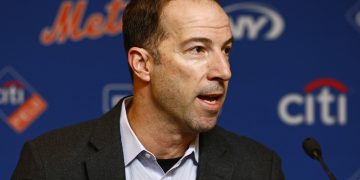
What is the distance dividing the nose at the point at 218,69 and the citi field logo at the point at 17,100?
109 cm

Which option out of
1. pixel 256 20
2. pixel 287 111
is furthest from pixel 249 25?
pixel 287 111

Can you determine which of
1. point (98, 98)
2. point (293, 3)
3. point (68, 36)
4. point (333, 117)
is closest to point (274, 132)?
point (333, 117)

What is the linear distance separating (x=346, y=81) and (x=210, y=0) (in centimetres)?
89

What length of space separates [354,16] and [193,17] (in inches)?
37.4

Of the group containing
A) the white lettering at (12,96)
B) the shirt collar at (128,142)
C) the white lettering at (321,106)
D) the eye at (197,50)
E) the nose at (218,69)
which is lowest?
the white lettering at (321,106)

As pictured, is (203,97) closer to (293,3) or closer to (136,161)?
(136,161)

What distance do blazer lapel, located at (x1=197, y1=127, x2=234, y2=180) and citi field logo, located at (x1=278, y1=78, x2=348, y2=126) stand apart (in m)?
0.64

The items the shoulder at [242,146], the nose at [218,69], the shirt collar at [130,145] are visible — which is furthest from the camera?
the shoulder at [242,146]

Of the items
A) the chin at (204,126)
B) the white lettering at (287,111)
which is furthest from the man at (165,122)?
the white lettering at (287,111)

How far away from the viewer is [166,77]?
1686 millimetres

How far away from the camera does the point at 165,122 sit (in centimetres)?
174

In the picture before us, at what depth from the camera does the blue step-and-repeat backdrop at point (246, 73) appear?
7.93 ft

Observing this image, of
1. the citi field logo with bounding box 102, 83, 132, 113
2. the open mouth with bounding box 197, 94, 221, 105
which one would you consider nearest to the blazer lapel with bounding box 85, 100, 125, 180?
the open mouth with bounding box 197, 94, 221, 105

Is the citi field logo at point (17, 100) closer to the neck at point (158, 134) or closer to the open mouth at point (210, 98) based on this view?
the neck at point (158, 134)
